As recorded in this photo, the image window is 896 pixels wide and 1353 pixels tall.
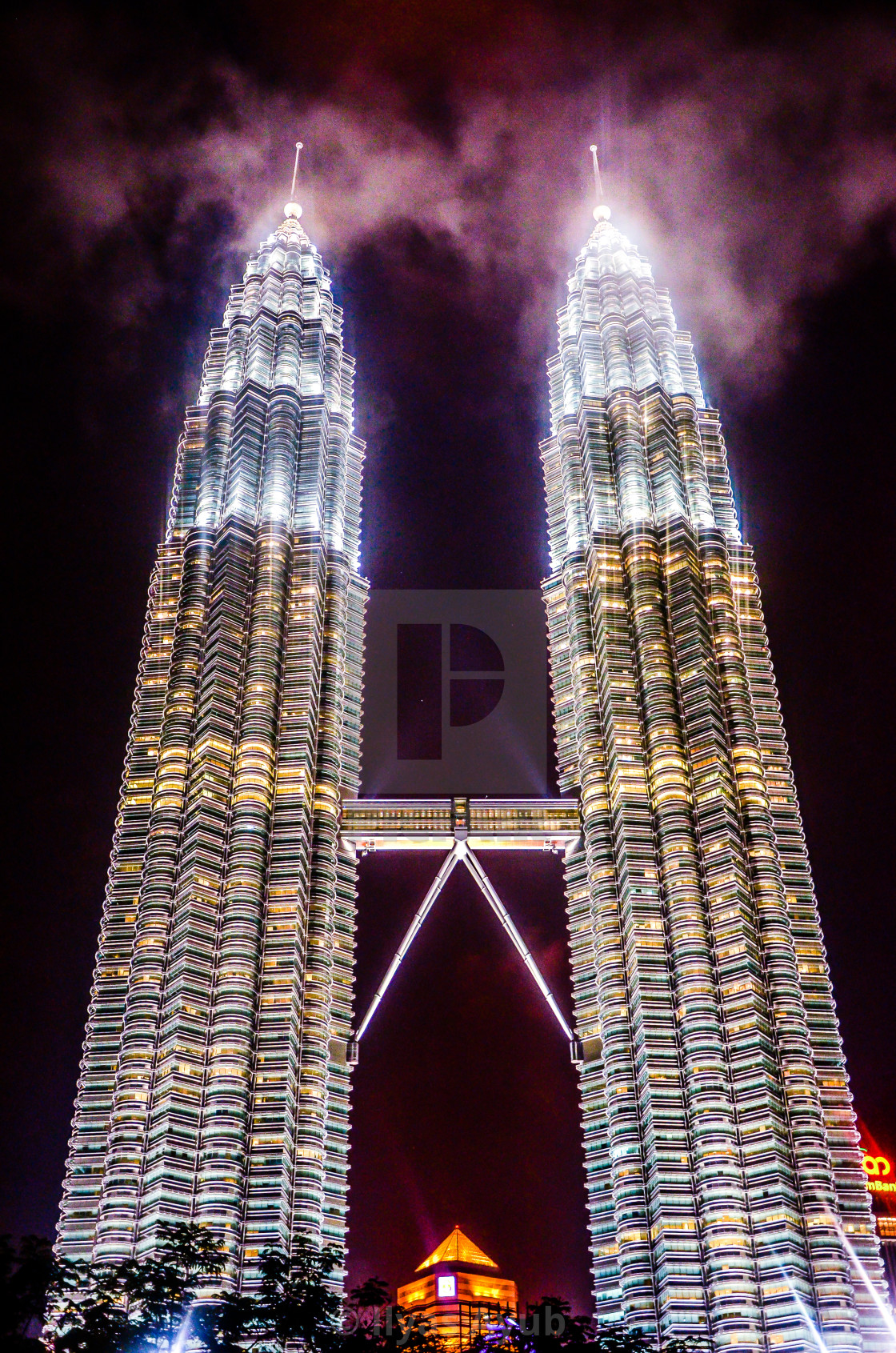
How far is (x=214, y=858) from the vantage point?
140875 millimetres

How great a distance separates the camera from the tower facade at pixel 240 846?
12400cm

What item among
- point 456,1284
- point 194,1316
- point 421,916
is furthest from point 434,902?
point 194,1316

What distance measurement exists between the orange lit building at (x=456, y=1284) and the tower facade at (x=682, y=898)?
178ft

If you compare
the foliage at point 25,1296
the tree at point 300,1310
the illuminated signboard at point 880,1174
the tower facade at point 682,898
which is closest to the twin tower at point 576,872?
the tower facade at point 682,898

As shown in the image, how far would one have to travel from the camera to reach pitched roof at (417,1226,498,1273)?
620ft

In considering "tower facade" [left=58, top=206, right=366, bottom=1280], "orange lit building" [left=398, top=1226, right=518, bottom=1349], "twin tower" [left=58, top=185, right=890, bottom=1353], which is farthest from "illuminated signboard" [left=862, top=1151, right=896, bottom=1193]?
"tower facade" [left=58, top=206, right=366, bottom=1280]

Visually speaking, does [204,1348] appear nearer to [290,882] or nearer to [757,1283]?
[757,1283]

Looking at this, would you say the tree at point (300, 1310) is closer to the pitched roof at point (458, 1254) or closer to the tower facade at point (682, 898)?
the tower facade at point (682, 898)

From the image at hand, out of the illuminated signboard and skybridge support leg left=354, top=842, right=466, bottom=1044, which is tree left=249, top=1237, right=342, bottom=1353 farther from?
the illuminated signboard

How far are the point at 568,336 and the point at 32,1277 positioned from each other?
160303mm

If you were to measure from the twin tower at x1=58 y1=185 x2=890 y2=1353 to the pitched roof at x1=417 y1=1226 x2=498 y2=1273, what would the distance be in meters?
60.5

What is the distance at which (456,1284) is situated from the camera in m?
181

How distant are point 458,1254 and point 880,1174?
52609mm

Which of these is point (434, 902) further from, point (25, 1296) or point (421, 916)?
point (25, 1296)
